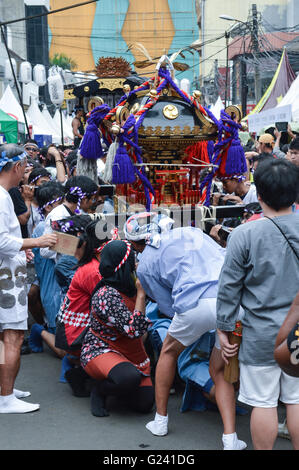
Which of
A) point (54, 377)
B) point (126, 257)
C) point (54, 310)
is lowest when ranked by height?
point (54, 377)

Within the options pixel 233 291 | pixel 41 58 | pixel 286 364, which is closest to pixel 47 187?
pixel 233 291

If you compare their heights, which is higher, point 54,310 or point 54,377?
point 54,310

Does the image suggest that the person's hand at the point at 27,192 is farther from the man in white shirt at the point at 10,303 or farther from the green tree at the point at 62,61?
the green tree at the point at 62,61

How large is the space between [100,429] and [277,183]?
209cm

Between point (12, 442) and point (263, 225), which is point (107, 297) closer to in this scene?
point (12, 442)

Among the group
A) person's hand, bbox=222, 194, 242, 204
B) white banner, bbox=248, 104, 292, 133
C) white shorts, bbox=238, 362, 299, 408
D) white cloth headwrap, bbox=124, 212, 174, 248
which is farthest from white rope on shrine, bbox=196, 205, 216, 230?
white banner, bbox=248, 104, 292, 133

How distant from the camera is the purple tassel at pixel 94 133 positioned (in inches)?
209

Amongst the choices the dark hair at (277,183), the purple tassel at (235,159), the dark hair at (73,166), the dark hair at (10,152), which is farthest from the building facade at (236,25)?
the dark hair at (277,183)

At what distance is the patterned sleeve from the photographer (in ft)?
12.3

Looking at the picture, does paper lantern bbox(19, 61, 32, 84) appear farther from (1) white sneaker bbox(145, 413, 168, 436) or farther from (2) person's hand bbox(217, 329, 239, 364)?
(2) person's hand bbox(217, 329, 239, 364)

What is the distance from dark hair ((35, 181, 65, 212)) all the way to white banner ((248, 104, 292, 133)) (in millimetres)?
6036

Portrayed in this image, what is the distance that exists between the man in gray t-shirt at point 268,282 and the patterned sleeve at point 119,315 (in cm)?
104

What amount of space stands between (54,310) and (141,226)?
6.10ft

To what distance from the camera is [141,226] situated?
12.5 ft
